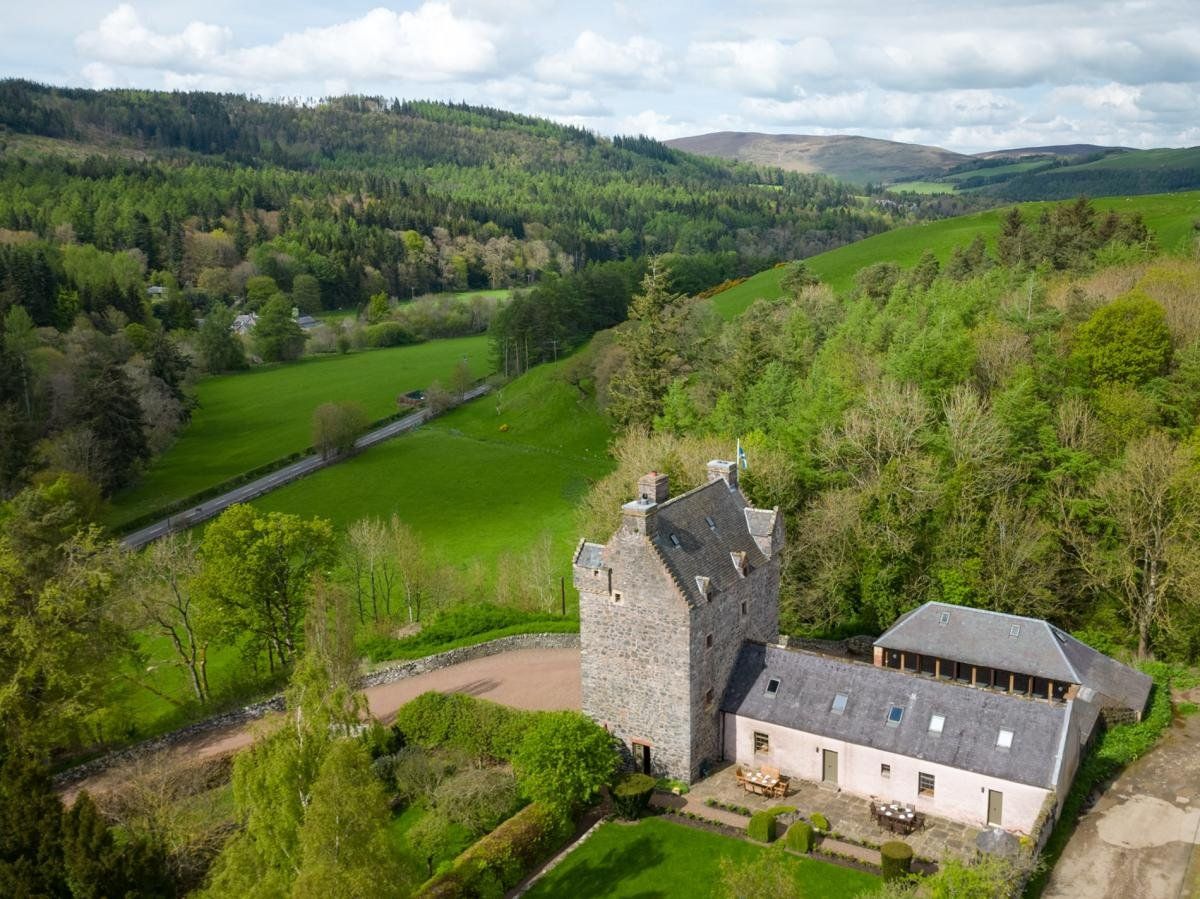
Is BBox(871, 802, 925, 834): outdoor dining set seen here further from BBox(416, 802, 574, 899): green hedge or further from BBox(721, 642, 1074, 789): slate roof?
BBox(416, 802, 574, 899): green hedge

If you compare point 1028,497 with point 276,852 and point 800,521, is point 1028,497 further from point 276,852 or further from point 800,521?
point 276,852

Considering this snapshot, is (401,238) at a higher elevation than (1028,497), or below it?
higher

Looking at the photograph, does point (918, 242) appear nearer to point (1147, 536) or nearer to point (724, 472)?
point (1147, 536)

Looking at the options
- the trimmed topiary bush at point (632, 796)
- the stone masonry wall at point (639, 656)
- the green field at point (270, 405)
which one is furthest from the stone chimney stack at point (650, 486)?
the green field at point (270, 405)

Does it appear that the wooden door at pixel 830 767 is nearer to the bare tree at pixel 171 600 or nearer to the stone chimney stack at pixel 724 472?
the stone chimney stack at pixel 724 472

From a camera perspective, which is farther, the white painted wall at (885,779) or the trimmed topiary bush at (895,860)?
the white painted wall at (885,779)

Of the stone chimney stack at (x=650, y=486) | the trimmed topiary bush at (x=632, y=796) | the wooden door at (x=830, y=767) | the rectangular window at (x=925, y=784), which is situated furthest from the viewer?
the stone chimney stack at (x=650, y=486)

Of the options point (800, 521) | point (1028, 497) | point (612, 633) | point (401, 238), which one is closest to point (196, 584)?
point (612, 633)
